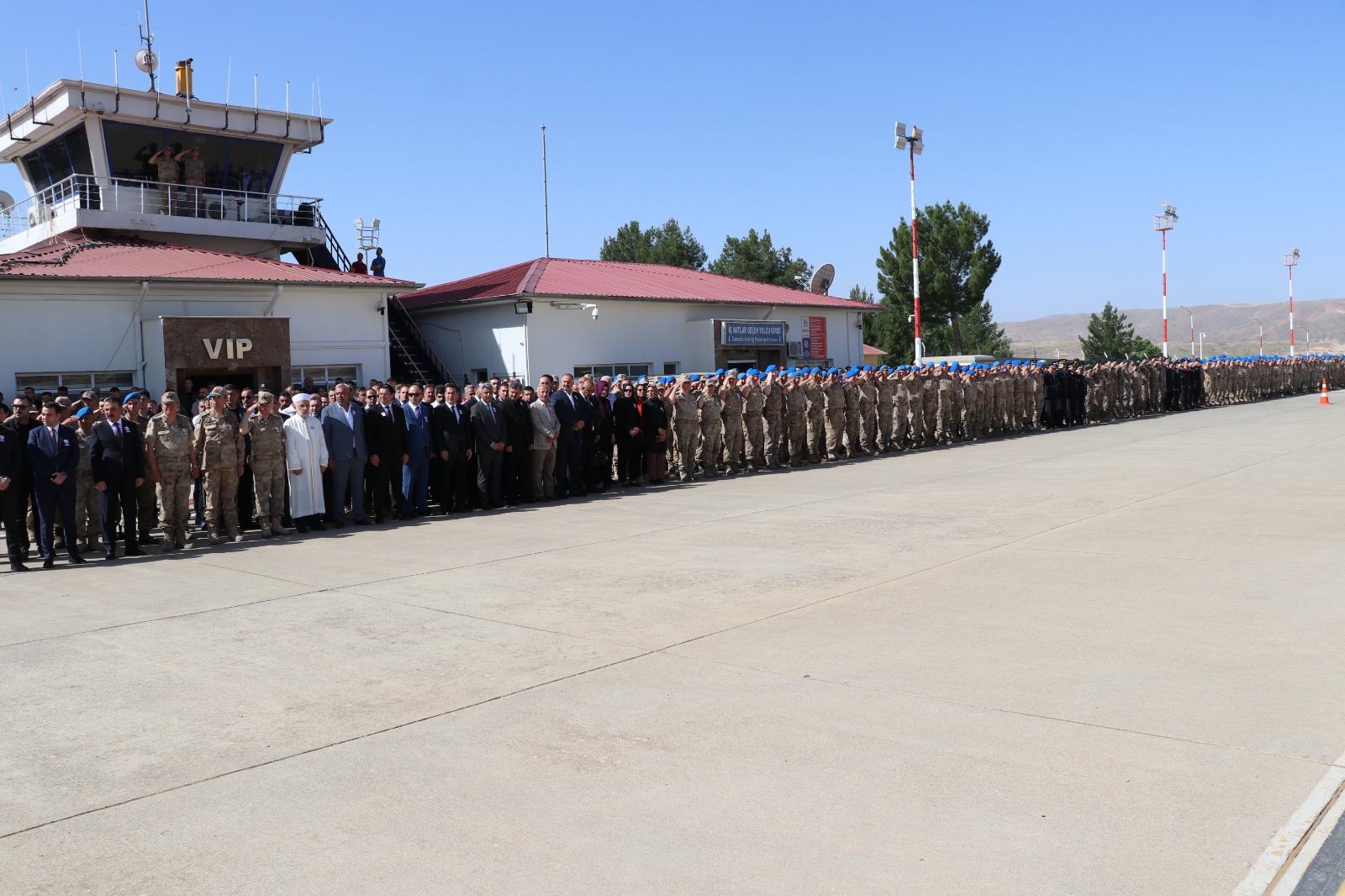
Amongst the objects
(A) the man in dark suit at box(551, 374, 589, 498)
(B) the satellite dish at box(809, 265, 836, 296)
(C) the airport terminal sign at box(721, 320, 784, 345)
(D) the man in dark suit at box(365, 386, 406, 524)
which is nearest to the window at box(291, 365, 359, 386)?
(A) the man in dark suit at box(551, 374, 589, 498)

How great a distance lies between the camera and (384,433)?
1388 cm

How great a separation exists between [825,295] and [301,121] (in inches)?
749

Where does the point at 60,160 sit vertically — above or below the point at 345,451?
above

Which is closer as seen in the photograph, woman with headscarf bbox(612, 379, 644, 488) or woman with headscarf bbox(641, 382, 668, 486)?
woman with headscarf bbox(612, 379, 644, 488)

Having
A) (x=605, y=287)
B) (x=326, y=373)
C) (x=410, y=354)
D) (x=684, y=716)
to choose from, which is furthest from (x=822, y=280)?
(x=684, y=716)

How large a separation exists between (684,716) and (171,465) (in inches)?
343

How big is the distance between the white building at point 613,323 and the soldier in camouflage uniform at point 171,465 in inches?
585

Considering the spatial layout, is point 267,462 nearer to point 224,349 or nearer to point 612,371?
point 224,349

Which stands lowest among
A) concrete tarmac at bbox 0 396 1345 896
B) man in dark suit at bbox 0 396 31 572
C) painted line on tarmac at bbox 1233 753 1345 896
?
painted line on tarmac at bbox 1233 753 1345 896

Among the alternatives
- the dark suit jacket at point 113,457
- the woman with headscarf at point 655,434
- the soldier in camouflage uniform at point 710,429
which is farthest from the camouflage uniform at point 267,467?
the soldier in camouflage uniform at point 710,429

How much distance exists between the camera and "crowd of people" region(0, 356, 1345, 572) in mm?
11680

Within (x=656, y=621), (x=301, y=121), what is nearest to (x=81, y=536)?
(x=656, y=621)

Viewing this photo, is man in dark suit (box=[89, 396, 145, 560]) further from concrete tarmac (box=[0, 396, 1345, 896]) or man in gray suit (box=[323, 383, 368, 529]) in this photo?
man in gray suit (box=[323, 383, 368, 529])

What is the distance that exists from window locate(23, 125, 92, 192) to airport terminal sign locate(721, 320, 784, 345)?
16.9m
